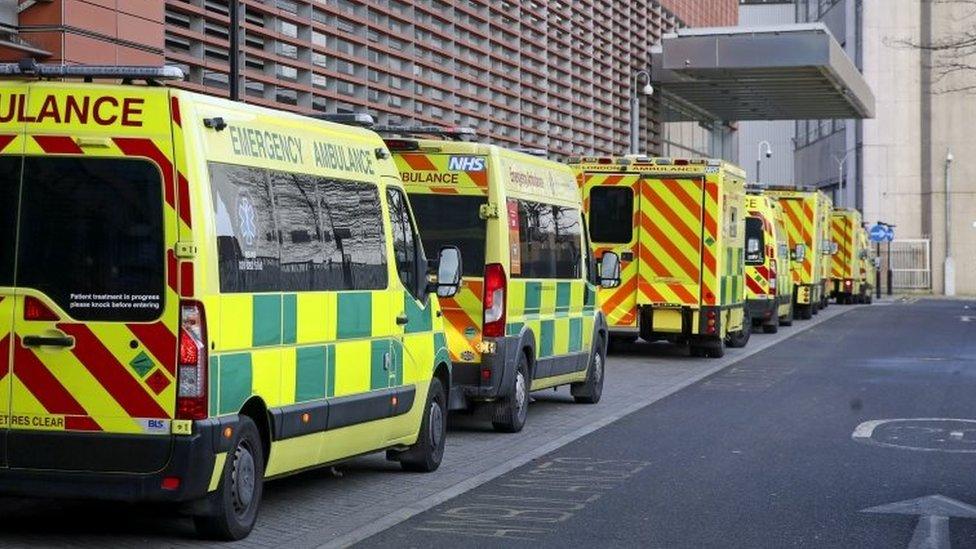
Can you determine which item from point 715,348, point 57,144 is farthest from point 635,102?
point 57,144

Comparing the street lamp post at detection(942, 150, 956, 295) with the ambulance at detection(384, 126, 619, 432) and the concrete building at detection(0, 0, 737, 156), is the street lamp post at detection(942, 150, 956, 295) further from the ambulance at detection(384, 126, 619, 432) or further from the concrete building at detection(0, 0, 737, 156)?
the ambulance at detection(384, 126, 619, 432)

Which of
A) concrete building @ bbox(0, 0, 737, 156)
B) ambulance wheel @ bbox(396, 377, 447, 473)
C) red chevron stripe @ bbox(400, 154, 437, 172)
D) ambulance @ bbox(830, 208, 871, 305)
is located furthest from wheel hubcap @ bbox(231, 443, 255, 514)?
ambulance @ bbox(830, 208, 871, 305)

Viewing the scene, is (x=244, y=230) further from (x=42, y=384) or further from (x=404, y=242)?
(x=404, y=242)

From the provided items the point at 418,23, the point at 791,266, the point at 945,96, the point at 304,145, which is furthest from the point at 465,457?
the point at 945,96

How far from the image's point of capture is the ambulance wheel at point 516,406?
14.5m

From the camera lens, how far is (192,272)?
8578 millimetres

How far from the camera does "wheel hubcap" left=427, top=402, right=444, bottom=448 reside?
12136 mm

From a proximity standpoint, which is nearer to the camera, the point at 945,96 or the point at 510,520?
the point at 510,520

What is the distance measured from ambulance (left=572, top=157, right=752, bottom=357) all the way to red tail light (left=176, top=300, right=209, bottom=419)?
51.7 ft

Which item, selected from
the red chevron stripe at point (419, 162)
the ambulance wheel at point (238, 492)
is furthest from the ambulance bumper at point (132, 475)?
the red chevron stripe at point (419, 162)

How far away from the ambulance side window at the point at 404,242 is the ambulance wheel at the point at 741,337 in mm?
16428

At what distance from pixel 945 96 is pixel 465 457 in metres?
68.7

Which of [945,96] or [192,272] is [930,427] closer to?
[192,272]

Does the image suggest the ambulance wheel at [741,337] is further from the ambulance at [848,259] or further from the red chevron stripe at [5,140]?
the red chevron stripe at [5,140]
